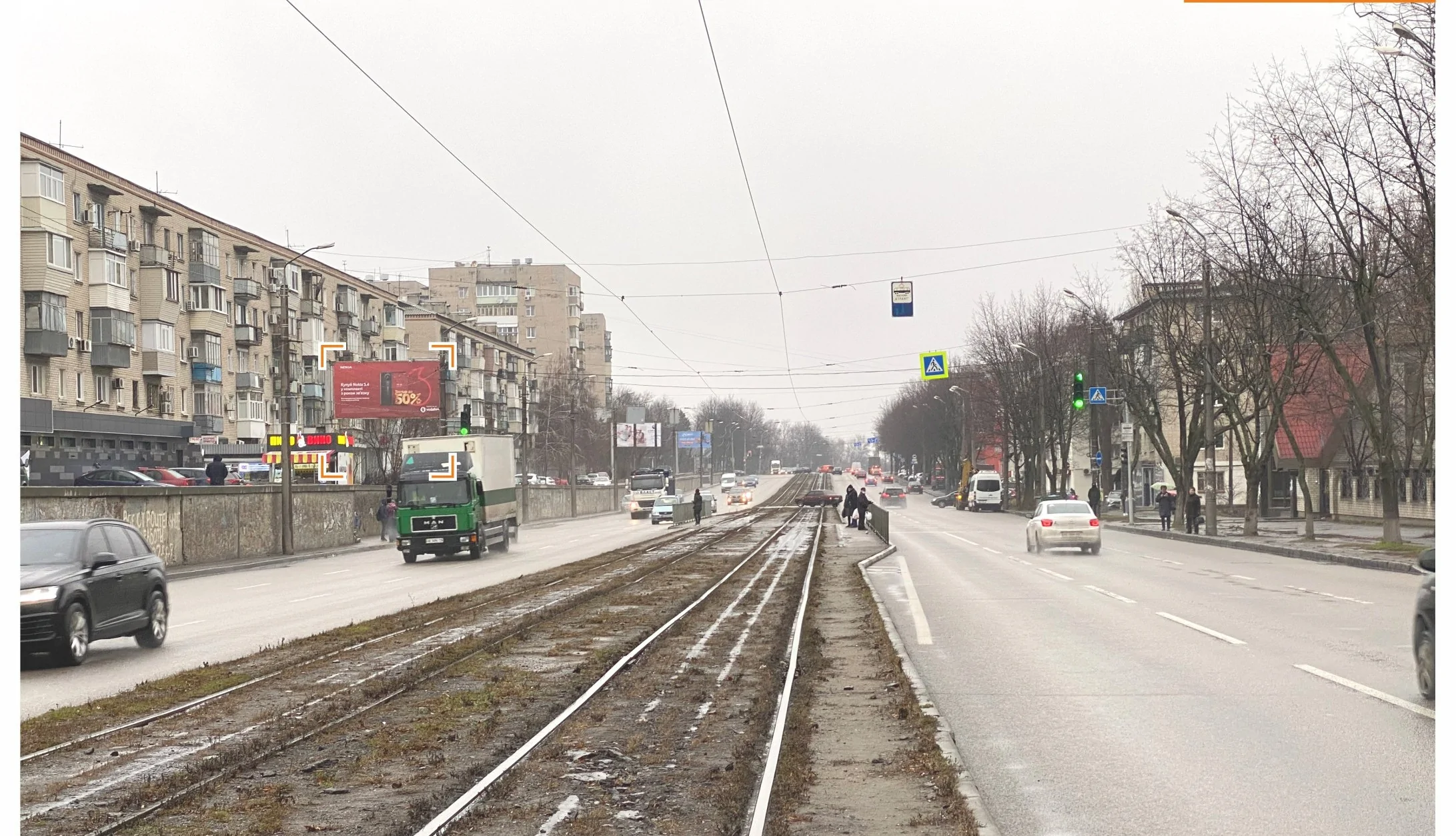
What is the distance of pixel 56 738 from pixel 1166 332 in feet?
152

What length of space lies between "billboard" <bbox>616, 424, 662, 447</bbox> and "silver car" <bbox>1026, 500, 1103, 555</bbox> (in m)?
97.4

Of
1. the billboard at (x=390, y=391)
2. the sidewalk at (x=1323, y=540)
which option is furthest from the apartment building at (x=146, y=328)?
the sidewalk at (x=1323, y=540)

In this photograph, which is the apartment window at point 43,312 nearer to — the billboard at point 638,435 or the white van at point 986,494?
the white van at point 986,494

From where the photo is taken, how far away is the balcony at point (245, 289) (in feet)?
253

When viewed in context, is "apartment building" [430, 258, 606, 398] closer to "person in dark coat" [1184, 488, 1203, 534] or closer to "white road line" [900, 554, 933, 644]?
"person in dark coat" [1184, 488, 1203, 534]

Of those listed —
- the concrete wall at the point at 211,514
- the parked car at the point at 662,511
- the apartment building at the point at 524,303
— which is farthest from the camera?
the apartment building at the point at 524,303

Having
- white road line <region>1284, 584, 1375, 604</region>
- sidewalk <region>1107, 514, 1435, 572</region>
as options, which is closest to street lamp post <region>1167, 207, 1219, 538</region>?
sidewalk <region>1107, 514, 1435, 572</region>

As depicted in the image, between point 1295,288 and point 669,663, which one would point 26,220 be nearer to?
point 1295,288

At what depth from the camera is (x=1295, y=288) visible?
3722 centimetres

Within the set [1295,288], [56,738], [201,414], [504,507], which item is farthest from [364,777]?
[201,414]

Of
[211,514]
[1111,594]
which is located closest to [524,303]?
[211,514]

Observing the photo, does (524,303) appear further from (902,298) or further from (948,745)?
(948,745)

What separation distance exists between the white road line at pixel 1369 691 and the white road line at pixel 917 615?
4.51m

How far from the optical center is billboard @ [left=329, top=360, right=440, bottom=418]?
6362 centimetres
